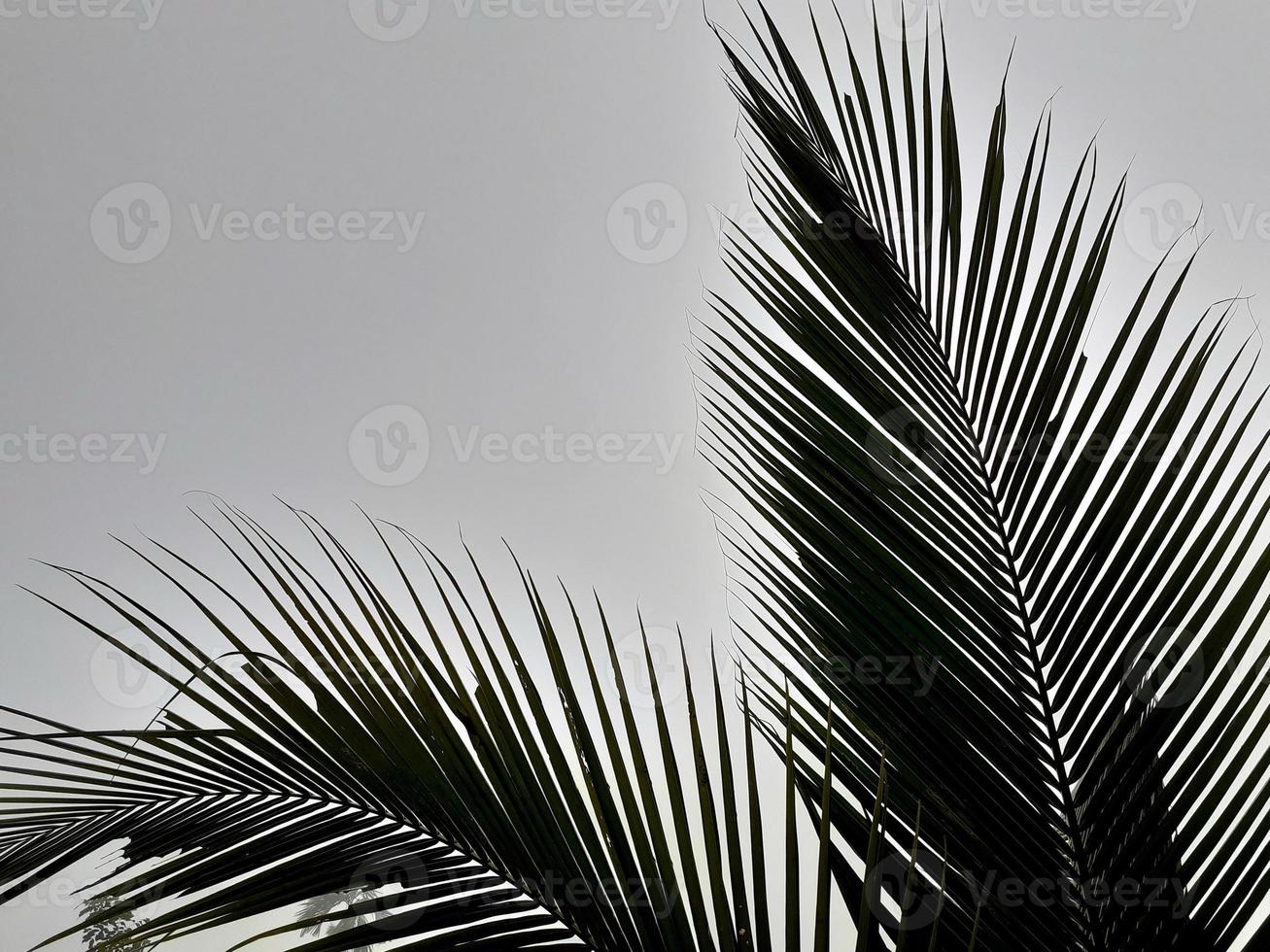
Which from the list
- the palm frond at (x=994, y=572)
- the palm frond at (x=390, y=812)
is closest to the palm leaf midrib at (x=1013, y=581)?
the palm frond at (x=994, y=572)

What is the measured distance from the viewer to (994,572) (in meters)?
1.04

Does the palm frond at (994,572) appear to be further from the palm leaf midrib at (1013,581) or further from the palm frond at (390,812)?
the palm frond at (390,812)

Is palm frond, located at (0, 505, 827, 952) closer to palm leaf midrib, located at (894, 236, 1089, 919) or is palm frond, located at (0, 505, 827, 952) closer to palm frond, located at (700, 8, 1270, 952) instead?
palm frond, located at (700, 8, 1270, 952)

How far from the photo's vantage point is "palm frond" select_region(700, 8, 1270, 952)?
846mm

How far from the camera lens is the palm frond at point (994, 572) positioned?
0.85 meters

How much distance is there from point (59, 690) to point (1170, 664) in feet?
21.9

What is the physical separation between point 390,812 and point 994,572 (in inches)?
28.5

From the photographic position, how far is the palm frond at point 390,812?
713 millimetres

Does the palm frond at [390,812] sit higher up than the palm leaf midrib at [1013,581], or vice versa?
the palm leaf midrib at [1013,581]

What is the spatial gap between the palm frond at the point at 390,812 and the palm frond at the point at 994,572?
0.14 metres

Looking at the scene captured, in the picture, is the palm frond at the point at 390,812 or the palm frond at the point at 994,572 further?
the palm frond at the point at 994,572

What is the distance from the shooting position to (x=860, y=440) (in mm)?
1093

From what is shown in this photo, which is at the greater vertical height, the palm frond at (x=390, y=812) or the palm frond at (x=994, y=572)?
the palm frond at (x=994, y=572)

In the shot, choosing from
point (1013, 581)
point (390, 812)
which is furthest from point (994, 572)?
point (390, 812)
